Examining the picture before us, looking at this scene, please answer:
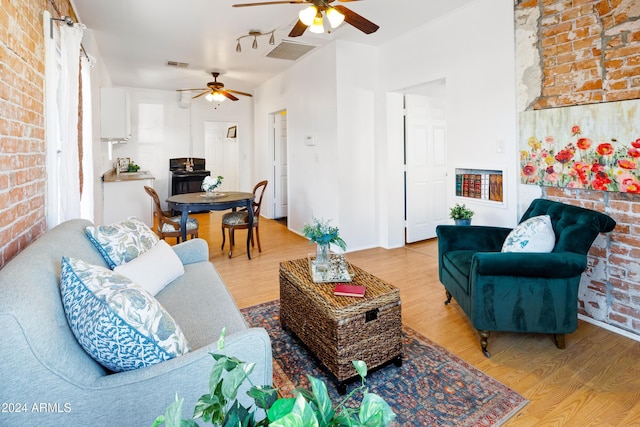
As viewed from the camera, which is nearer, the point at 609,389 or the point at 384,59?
the point at 609,389

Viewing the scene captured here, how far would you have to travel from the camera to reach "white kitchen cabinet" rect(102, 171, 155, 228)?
201 inches

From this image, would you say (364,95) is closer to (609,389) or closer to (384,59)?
(384,59)

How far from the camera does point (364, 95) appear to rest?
468cm

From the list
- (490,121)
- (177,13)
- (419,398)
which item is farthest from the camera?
(177,13)

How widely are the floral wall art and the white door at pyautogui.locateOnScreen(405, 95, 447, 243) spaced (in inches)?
74.1

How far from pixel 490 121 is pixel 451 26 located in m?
1.11

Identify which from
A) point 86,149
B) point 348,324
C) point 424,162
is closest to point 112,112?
point 86,149

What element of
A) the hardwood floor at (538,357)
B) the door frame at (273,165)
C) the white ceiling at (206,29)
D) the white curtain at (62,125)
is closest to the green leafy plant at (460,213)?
the hardwood floor at (538,357)

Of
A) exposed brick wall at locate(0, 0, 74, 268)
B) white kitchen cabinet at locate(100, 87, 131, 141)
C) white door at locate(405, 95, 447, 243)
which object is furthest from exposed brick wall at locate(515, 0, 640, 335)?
white kitchen cabinet at locate(100, 87, 131, 141)

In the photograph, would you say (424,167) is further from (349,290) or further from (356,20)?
(349,290)

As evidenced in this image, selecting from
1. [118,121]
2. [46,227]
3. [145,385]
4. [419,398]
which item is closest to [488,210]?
[419,398]

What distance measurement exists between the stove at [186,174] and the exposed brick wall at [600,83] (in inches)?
258

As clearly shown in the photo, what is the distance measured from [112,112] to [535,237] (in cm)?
515

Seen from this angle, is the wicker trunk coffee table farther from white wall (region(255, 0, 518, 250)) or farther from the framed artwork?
the framed artwork
